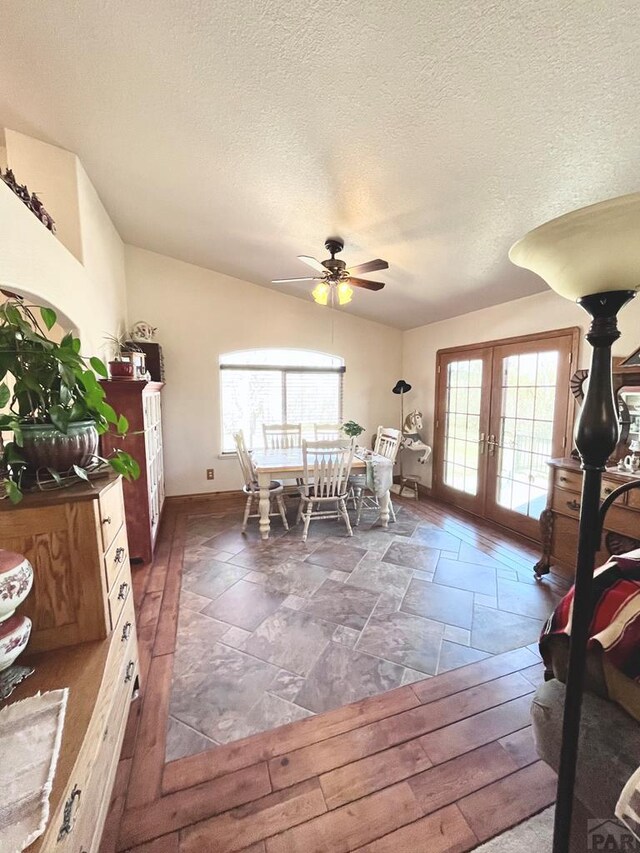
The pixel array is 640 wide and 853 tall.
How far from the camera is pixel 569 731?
2.44 ft

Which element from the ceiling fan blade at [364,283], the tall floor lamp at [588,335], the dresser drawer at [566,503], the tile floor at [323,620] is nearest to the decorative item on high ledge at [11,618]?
the tile floor at [323,620]

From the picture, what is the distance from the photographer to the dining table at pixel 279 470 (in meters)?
3.26

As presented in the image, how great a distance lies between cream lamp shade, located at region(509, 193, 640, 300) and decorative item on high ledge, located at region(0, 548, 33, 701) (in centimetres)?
136

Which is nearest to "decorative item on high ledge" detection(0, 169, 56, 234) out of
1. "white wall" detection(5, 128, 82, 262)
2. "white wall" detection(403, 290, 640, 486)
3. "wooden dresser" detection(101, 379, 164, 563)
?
"white wall" detection(5, 128, 82, 262)

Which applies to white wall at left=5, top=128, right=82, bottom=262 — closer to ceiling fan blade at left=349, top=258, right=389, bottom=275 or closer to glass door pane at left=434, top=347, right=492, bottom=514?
ceiling fan blade at left=349, top=258, right=389, bottom=275

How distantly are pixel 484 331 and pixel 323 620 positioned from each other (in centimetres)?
329

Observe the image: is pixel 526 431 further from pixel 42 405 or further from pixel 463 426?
pixel 42 405

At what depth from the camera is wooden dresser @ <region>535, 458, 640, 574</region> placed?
6.89 ft

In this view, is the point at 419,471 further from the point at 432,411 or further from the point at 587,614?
the point at 587,614

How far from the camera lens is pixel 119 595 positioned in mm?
1328

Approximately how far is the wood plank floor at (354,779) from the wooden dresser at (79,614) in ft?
0.75

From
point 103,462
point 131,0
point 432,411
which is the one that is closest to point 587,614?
point 103,462

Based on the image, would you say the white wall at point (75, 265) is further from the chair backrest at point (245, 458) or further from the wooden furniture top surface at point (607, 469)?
the wooden furniture top surface at point (607, 469)

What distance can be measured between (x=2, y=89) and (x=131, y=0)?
121cm
